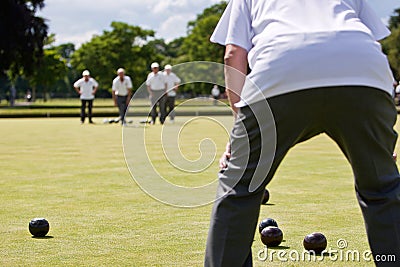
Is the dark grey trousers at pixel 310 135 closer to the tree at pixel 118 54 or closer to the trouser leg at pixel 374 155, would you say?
the trouser leg at pixel 374 155

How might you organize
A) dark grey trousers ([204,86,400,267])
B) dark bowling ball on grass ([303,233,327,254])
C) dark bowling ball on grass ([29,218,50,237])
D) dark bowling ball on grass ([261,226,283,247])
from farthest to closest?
dark bowling ball on grass ([29,218,50,237])
dark bowling ball on grass ([261,226,283,247])
dark bowling ball on grass ([303,233,327,254])
dark grey trousers ([204,86,400,267])

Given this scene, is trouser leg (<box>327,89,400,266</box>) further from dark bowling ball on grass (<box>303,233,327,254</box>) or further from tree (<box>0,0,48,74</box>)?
tree (<box>0,0,48,74</box>)

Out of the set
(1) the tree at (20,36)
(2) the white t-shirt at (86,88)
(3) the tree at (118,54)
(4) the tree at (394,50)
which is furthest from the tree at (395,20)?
(2) the white t-shirt at (86,88)

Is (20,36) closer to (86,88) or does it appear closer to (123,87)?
(86,88)

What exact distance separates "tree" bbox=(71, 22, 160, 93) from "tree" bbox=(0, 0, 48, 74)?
35946 millimetres

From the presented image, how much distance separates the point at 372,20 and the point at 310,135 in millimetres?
663

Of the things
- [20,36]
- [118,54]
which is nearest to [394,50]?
[118,54]

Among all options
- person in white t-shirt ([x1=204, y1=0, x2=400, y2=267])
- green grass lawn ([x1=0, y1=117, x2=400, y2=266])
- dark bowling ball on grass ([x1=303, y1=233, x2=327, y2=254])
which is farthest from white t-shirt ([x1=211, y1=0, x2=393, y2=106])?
dark bowling ball on grass ([x1=303, y1=233, x2=327, y2=254])

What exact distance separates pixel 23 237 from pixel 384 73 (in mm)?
3188

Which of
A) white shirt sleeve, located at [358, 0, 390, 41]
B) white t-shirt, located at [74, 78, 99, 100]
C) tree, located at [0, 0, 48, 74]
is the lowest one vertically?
white t-shirt, located at [74, 78, 99, 100]

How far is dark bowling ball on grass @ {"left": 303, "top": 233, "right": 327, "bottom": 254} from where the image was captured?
482 centimetres

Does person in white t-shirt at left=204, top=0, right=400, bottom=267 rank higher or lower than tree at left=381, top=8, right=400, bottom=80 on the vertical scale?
lower

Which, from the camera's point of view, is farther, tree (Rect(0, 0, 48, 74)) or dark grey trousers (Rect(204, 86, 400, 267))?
tree (Rect(0, 0, 48, 74))

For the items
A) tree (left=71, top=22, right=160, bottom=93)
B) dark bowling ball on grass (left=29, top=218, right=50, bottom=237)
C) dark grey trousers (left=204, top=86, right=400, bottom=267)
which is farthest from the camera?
tree (left=71, top=22, right=160, bottom=93)
